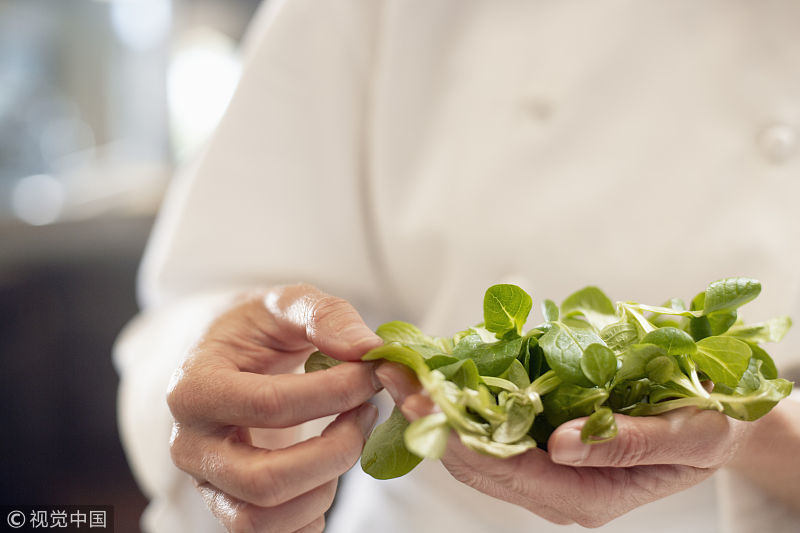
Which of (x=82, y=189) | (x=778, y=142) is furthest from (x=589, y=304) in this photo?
(x=82, y=189)

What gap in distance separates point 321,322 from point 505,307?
105 millimetres

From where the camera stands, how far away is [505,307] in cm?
36

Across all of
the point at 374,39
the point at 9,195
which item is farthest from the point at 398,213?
the point at 9,195

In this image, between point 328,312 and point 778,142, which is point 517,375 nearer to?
point 328,312

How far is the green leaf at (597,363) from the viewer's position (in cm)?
32

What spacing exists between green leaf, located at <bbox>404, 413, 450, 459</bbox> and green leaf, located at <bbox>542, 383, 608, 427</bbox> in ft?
0.23

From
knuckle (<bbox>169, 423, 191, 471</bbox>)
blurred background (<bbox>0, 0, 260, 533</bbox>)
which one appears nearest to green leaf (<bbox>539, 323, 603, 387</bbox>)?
knuckle (<bbox>169, 423, 191, 471</bbox>)

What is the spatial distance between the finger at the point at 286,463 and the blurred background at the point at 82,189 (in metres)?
0.36

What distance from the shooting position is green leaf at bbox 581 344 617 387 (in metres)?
0.32

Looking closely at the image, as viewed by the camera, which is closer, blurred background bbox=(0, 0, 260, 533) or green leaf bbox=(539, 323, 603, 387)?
green leaf bbox=(539, 323, 603, 387)

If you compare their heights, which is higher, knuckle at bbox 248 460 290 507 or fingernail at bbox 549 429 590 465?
fingernail at bbox 549 429 590 465

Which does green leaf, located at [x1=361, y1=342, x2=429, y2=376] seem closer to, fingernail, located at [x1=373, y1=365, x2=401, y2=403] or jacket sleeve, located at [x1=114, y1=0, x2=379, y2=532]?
fingernail, located at [x1=373, y1=365, x2=401, y2=403]

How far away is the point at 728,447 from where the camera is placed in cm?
38

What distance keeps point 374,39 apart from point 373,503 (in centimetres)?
48
